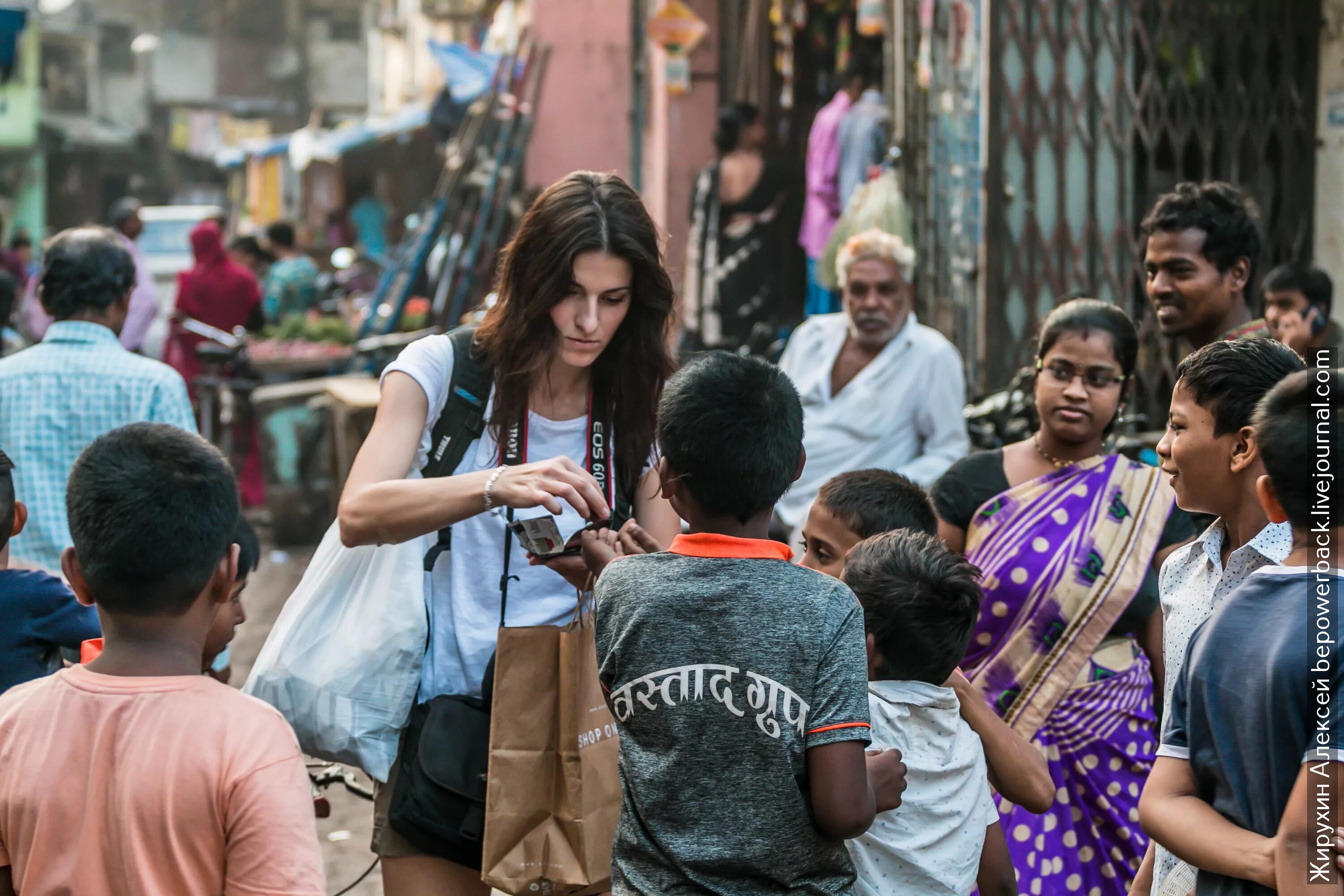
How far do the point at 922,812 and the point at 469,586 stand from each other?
913 mm

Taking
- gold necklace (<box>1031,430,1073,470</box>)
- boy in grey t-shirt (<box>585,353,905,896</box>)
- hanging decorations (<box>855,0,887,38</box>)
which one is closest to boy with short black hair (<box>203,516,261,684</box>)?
boy in grey t-shirt (<box>585,353,905,896</box>)

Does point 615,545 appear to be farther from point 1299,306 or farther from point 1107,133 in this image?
point 1107,133

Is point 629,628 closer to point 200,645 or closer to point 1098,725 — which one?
point 200,645

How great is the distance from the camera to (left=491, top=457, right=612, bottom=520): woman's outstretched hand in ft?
7.42

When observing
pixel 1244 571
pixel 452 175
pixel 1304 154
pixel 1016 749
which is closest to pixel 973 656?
pixel 1016 749

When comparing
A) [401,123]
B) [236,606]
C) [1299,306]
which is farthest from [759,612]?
[401,123]

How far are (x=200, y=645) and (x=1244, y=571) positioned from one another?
1.53 meters

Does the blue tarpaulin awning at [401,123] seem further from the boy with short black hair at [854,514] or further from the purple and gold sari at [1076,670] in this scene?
the boy with short black hair at [854,514]

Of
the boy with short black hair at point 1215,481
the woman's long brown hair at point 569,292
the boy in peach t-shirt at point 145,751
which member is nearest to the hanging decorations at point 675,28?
the woman's long brown hair at point 569,292

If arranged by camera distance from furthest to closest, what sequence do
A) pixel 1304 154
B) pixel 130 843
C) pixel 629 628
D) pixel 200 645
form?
pixel 1304 154 < pixel 629 628 < pixel 200 645 < pixel 130 843

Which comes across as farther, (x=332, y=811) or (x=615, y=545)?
(x=332, y=811)

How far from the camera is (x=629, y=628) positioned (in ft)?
6.54

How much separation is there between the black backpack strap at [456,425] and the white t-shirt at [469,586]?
0.04 ft

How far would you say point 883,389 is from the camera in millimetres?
5137
